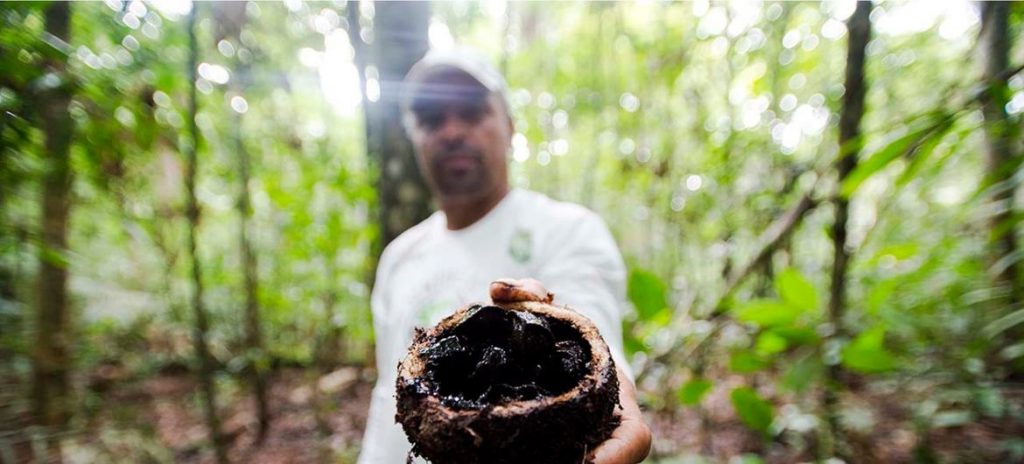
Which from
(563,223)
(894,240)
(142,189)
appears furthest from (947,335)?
(142,189)

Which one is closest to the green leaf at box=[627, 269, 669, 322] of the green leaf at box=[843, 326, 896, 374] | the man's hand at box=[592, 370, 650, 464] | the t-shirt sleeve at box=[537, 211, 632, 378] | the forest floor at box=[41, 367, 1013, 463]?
the t-shirt sleeve at box=[537, 211, 632, 378]

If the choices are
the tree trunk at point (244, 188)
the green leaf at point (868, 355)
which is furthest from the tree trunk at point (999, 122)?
the tree trunk at point (244, 188)

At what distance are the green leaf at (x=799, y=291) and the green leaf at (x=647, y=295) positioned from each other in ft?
1.77

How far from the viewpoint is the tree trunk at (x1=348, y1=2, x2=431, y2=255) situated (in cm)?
333

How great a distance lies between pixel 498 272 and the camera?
186cm

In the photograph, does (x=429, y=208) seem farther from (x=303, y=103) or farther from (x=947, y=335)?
(x=303, y=103)

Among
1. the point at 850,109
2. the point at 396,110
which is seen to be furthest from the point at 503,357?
the point at 396,110

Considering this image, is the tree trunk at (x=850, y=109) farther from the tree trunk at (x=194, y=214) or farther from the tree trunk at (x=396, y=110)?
the tree trunk at (x=194, y=214)

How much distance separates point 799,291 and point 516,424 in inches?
70.8

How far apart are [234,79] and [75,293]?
4.04 m

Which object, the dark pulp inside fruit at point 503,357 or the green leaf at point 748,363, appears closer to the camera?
the dark pulp inside fruit at point 503,357

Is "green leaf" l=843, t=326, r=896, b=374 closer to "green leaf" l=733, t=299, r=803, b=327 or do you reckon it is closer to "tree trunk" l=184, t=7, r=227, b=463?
"green leaf" l=733, t=299, r=803, b=327

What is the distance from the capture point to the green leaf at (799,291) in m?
2.13

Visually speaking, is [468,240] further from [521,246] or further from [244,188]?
[244,188]
